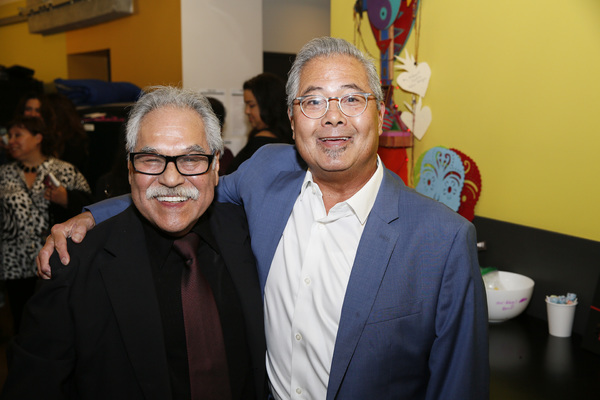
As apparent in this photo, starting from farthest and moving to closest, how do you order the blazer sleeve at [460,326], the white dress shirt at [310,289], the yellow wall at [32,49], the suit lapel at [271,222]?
the yellow wall at [32,49] < the suit lapel at [271,222] < the white dress shirt at [310,289] < the blazer sleeve at [460,326]

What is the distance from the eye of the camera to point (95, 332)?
118 centimetres

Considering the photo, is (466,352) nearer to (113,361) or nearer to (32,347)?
(113,361)

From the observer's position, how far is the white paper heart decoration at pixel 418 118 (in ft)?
7.63

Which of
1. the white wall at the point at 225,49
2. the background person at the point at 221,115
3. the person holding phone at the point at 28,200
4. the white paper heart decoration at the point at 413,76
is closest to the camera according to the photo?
the white paper heart decoration at the point at 413,76

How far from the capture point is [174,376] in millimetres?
1251

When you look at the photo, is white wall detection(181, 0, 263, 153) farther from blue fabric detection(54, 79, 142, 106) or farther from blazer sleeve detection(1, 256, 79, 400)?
blazer sleeve detection(1, 256, 79, 400)

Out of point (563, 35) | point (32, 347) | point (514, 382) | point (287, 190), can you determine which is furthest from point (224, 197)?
point (563, 35)

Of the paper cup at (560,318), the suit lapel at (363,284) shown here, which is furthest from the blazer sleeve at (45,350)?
the paper cup at (560,318)

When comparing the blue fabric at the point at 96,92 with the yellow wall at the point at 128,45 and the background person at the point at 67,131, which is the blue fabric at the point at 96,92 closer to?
the yellow wall at the point at 128,45

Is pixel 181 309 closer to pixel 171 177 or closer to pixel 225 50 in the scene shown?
pixel 171 177

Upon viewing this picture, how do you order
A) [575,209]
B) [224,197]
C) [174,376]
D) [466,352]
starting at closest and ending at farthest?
[466,352] < [174,376] < [224,197] < [575,209]

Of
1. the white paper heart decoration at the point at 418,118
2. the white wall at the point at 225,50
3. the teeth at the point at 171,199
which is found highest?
the white wall at the point at 225,50

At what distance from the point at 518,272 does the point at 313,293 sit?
3.78 feet

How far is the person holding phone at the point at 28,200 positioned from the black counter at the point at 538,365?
8.09ft
